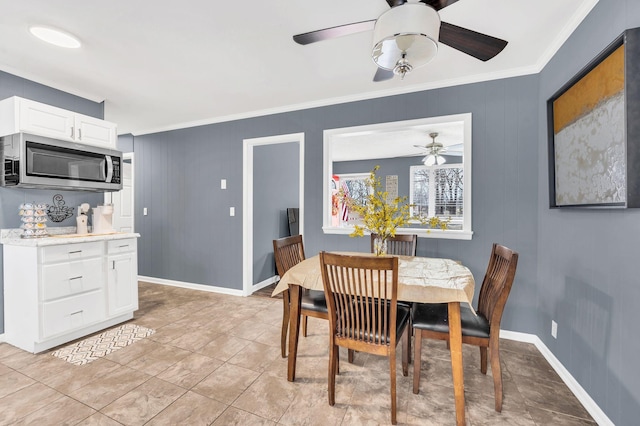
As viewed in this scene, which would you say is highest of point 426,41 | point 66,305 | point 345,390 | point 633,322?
point 426,41

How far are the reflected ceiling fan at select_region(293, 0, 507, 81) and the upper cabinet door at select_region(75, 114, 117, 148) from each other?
2534 mm

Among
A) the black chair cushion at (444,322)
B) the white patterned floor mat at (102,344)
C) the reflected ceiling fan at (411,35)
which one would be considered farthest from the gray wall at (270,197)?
the reflected ceiling fan at (411,35)

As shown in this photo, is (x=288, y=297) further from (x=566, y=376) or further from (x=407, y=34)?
(x=566, y=376)

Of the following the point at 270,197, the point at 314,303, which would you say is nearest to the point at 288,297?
the point at 314,303

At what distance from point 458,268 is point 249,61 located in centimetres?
245

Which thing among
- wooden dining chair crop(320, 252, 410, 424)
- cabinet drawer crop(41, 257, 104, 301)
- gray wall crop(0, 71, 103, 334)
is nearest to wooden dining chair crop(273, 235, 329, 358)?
wooden dining chair crop(320, 252, 410, 424)

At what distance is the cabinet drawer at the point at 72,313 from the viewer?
235 cm

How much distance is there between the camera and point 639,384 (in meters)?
1.31

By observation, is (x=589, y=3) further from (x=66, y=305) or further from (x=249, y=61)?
(x=66, y=305)

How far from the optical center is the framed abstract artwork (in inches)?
51.7

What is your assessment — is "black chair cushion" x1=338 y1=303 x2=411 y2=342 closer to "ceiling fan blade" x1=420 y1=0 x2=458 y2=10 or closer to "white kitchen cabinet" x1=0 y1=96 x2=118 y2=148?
"ceiling fan blade" x1=420 y1=0 x2=458 y2=10

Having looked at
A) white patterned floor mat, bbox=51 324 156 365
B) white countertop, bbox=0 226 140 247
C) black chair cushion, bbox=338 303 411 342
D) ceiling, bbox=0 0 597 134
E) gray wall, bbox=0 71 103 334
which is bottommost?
white patterned floor mat, bbox=51 324 156 365

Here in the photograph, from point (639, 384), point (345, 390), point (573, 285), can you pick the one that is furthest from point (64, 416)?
point (573, 285)

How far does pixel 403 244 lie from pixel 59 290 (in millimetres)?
3063
